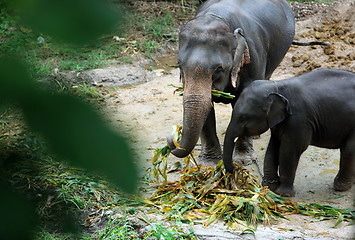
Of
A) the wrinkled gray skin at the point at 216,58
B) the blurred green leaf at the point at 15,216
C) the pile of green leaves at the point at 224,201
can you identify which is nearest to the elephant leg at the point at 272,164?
the pile of green leaves at the point at 224,201

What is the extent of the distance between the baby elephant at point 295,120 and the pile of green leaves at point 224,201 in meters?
0.16

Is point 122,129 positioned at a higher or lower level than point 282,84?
higher

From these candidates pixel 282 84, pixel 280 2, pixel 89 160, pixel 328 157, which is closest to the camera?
pixel 89 160

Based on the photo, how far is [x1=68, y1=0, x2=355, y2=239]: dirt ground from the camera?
4.02 meters

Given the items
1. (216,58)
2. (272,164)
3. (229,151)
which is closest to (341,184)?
(272,164)

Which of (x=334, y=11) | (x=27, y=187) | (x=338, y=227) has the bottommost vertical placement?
(x=334, y=11)

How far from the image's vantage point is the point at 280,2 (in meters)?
6.23

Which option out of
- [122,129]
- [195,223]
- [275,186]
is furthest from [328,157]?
[122,129]

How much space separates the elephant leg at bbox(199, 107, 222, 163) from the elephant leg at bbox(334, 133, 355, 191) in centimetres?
108

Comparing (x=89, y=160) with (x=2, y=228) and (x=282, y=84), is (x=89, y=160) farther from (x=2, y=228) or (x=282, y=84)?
(x=282, y=84)

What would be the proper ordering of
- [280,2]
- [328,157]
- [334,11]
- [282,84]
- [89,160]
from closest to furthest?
[89,160] → [282,84] → [328,157] → [280,2] → [334,11]

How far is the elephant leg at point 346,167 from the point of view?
4680mm

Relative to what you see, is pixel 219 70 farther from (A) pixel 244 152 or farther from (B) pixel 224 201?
(A) pixel 244 152

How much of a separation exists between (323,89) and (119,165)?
4355 mm
